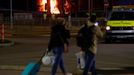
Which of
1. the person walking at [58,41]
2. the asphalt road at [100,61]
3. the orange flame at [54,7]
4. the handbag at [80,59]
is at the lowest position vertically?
the asphalt road at [100,61]

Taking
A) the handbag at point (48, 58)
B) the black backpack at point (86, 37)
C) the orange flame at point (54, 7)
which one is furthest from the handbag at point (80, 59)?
the orange flame at point (54, 7)

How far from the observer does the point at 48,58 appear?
13555mm

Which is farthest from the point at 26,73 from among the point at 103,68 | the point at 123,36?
the point at 123,36

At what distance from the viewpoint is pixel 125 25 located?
2952 cm

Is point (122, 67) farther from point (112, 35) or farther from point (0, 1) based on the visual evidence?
point (0, 1)

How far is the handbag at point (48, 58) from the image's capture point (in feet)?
43.9

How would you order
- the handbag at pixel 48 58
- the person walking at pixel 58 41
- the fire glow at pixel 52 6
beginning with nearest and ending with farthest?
the handbag at pixel 48 58 < the person walking at pixel 58 41 < the fire glow at pixel 52 6

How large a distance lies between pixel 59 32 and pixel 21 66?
396 centimetres

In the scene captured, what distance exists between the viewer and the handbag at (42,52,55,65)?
13.4m

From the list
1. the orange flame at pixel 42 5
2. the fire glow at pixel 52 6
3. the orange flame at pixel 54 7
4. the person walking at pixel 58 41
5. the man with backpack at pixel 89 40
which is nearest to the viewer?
the man with backpack at pixel 89 40

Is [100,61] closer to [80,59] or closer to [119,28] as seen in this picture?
[80,59]

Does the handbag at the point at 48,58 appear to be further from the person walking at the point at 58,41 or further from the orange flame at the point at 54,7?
the orange flame at the point at 54,7

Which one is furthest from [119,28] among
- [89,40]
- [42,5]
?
[42,5]

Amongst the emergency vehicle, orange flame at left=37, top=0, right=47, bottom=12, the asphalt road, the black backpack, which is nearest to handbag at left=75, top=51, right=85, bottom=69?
the black backpack
